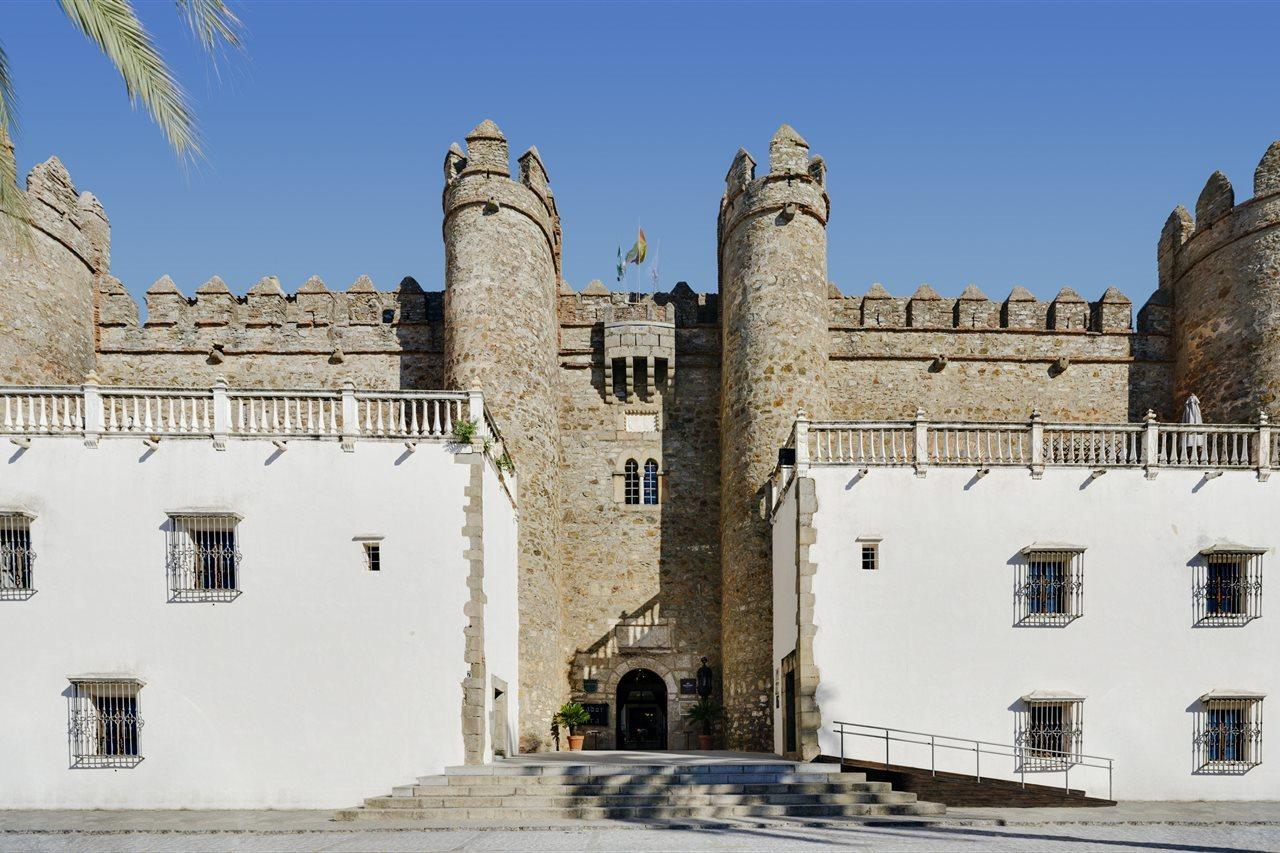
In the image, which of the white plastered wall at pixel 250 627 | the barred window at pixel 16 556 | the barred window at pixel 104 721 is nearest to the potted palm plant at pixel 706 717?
the white plastered wall at pixel 250 627

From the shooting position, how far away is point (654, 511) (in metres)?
26.5

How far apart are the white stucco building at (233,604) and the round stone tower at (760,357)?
7.29 m

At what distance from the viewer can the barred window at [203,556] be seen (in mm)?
17609

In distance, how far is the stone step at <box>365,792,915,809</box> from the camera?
16.1m

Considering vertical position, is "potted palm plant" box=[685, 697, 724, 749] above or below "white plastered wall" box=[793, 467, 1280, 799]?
below

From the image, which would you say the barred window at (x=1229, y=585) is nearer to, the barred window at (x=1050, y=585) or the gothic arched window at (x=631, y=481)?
the barred window at (x=1050, y=585)

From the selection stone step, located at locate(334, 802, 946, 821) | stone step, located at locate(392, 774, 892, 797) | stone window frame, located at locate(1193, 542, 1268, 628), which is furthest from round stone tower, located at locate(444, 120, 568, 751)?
stone window frame, located at locate(1193, 542, 1268, 628)

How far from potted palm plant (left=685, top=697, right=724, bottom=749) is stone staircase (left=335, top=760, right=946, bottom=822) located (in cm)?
692

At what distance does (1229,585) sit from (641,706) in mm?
12899

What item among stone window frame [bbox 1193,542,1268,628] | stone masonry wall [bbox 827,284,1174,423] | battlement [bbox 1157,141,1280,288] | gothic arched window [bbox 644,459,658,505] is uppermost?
battlement [bbox 1157,141,1280,288]

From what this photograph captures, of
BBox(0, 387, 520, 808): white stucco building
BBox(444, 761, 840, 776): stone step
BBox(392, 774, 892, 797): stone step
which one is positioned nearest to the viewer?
BBox(392, 774, 892, 797): stone step

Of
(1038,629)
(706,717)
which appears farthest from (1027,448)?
(706,717)

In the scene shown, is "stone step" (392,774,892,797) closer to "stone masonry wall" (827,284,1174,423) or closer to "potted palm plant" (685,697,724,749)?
"potted palm plant" (685,697,724,749)

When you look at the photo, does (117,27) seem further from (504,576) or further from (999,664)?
(999,664)
